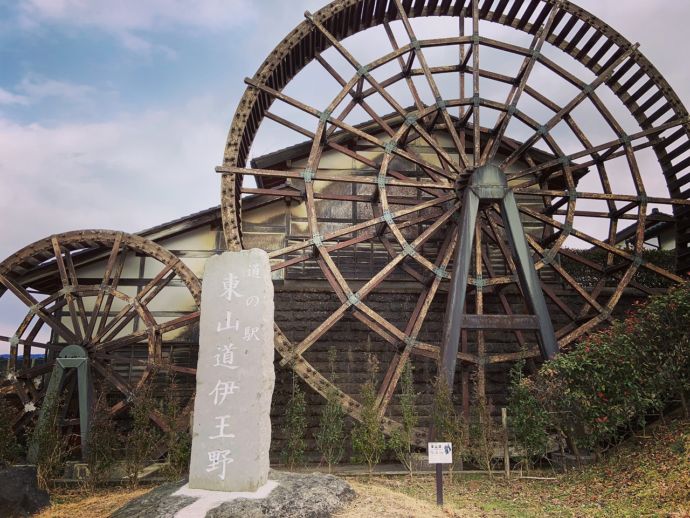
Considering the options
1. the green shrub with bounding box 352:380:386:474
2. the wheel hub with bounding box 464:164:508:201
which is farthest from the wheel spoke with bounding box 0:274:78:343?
the wheel hub with bounding box 464:164:508:201

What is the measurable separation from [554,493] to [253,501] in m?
4.24

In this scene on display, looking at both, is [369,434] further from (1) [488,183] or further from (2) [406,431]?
(1) [488,183]

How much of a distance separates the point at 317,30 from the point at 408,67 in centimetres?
208

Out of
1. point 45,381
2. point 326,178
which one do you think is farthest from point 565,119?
point 45,381

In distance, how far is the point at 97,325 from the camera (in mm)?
12109

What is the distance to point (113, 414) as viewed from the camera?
1009 cm

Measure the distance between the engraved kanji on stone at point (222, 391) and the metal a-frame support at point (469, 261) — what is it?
4170 mm

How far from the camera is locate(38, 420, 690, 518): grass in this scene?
6.21 m

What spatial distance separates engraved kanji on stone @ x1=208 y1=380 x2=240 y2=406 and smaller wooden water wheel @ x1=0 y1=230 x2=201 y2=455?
4.37m

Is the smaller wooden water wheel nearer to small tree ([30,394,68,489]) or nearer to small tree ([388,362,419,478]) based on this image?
small tree ([30,394,68,489])

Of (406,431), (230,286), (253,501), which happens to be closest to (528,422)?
(406,431)

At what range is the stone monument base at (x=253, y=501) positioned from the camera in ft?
17.0

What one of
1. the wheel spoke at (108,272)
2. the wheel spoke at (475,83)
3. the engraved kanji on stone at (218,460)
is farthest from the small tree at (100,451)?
the wheel spoke at (475,83)

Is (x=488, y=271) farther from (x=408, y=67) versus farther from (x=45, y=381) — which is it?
(x=45, y=381)
